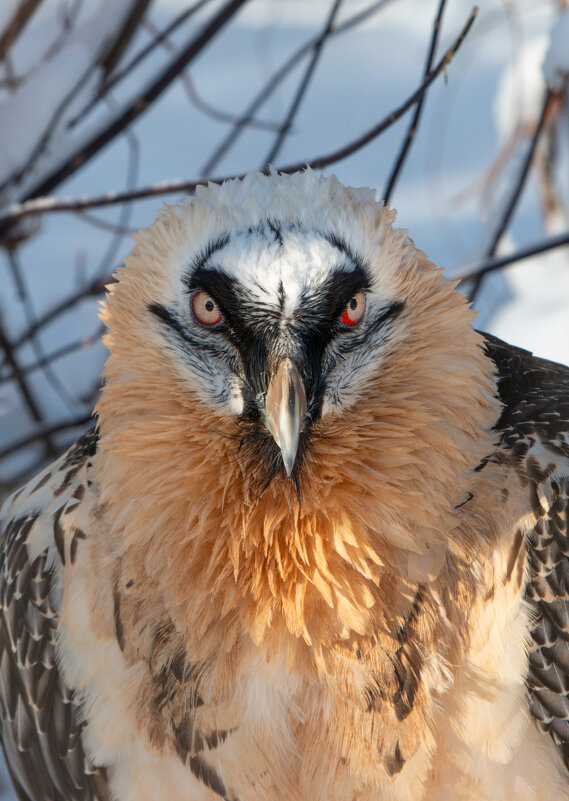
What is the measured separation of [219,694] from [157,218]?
110 centimetres

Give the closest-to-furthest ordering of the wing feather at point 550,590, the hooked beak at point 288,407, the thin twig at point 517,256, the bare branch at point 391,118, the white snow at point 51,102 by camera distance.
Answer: the hooked beak at point 288,407 → the wing feather at point 550,590 → the bare branch at point 391,118 → the thin twig at point 517,256 → the white snow at point 51,102

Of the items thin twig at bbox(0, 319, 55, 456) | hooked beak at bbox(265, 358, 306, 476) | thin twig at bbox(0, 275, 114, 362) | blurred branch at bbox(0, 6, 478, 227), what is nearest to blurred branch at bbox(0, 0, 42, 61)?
blurred branch at bbox(0, 6, 478, 227)

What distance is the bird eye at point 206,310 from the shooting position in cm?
193

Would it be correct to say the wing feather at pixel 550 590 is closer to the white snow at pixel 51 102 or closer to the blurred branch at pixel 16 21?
the white snow at pixel 51 102

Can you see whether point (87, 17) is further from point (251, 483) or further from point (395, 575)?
point (395, 575)

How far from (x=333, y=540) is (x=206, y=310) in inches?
22.4

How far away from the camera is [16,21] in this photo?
307 centimetres

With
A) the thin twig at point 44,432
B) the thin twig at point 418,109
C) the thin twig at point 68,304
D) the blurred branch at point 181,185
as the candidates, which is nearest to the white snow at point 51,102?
the blurred branch at point 181,185

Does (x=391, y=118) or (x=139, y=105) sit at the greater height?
(x=391, y=118)

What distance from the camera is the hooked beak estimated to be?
5.77 feet

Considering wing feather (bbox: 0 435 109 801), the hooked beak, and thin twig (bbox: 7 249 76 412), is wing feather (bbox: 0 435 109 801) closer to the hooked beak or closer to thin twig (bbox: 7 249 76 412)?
the hooked beak

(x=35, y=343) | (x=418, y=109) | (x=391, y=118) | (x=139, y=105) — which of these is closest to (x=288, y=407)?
(x=391, y=118)

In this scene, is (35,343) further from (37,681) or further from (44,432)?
(37,681)

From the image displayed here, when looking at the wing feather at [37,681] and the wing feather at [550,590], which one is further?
the wing feather at [37,681]
